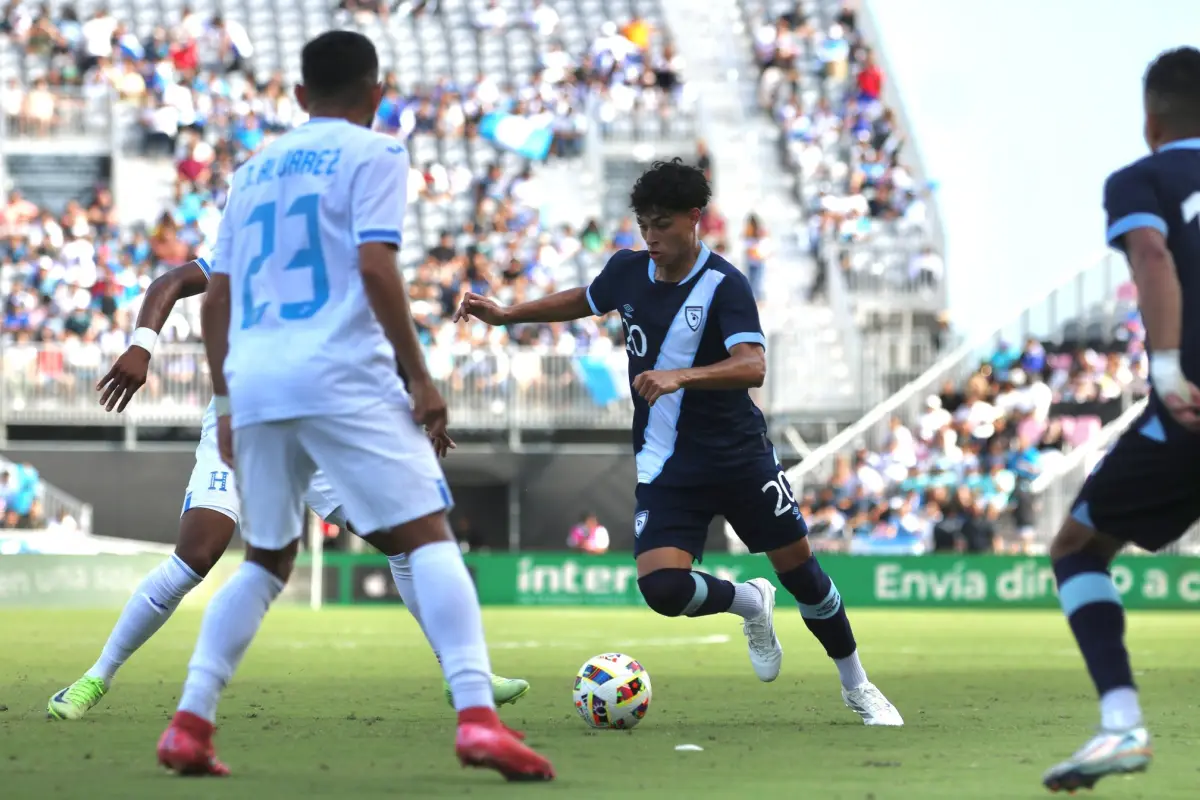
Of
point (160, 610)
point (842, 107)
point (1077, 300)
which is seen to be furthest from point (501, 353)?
point (160, 610)

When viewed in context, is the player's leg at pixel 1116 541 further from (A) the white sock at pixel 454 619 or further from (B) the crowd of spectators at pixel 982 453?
(B) the crowd of spectators at pixel 982 453

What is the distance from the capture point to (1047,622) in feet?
75.5

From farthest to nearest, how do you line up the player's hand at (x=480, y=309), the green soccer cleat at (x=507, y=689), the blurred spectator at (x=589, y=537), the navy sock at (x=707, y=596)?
the blurred spectator at (x=589, y=537), the green soccer cleat at (x=507, y=689), the player's hand at (x=480, y=309), the navy sock at (x=707, y=596)

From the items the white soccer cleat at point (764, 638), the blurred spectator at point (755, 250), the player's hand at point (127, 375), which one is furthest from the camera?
the blurred spectator at point (755, 250)

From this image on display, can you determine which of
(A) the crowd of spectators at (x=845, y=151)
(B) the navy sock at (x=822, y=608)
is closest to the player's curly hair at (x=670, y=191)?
(B) the navy sock at (x=822, y=608)

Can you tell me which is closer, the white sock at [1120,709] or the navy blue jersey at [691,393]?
the white sock at [1120,709]

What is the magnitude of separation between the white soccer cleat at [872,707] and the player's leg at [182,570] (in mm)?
2873

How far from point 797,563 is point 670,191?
176cm

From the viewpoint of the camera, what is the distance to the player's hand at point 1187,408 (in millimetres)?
5934

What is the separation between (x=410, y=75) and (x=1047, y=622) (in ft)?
73.9

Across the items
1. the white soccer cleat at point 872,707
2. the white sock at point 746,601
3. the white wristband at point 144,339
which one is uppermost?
the white wristband at point 144,339

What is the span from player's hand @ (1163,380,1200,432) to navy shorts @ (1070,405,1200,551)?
0.64 feet

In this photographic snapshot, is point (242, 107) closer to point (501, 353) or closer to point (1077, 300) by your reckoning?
point (501, 353)

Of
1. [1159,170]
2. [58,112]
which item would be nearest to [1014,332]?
[58,112]
